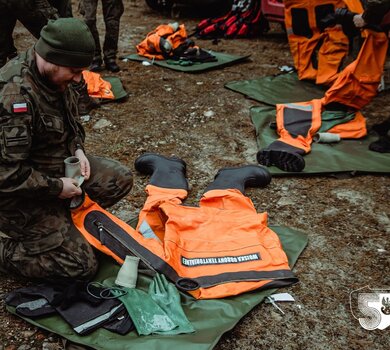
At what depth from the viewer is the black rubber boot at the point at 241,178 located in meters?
3.68

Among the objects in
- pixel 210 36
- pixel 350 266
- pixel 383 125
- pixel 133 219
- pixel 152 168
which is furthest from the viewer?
pixel 210 36

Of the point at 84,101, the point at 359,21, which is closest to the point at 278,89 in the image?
the point at 359,21

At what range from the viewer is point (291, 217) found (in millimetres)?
3672

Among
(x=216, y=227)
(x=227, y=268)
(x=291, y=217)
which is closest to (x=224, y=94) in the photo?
(x=291, y=217)

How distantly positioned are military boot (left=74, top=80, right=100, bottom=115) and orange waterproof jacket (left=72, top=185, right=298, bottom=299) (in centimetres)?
230

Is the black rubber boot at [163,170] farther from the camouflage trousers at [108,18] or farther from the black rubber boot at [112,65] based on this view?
the black rubber boot at [112,65]

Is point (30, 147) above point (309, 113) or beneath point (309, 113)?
above

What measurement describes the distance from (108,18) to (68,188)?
4192 millimetres

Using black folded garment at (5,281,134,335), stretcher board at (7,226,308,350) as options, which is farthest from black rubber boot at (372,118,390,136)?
black folded garment at (5,281,134,335)

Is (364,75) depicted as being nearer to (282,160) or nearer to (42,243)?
(282,160)

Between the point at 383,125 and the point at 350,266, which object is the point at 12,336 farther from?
the point at 383,125

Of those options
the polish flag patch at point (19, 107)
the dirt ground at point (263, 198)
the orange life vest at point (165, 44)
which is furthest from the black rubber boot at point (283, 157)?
the orange life vest at point (165, 44)

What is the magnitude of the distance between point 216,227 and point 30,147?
4.23 ft

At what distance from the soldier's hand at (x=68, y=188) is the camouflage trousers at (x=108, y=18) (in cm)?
380
